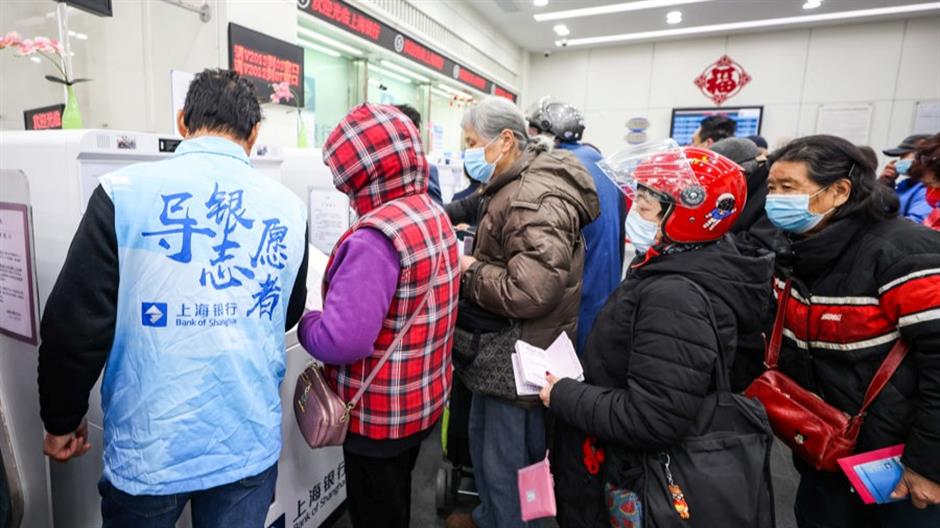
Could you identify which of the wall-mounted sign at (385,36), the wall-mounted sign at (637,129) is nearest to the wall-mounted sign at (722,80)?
the wall-mounted sign at (637,129)

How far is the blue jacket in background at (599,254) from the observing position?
183 centimetres

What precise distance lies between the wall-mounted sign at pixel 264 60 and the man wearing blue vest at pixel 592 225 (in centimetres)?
169

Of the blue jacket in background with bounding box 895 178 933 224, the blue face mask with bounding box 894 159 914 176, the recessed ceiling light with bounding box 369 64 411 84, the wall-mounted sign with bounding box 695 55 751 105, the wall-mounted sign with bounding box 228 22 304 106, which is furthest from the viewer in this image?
the wall-mounted sign with bounding box 695 55 751 105

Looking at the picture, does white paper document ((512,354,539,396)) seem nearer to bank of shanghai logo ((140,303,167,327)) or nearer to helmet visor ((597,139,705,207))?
helmet visor ((597,139,705,207))

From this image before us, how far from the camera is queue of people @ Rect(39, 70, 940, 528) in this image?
34.3 inches

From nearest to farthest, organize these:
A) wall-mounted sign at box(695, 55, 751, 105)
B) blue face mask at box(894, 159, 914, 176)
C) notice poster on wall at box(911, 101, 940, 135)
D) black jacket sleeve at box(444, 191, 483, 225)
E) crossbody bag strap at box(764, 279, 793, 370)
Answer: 1. crossbody bag strap at box(764, 279, 793, 370)
2. black jacket sleeve at box(444, 191, 483, 225)
3. blue face mask at box(894, 159, 914, 176)
4. notice poster on wall at box(911, 101, 940, 135)
5. wall-mounted sign at box(695, 55, 751, 105)

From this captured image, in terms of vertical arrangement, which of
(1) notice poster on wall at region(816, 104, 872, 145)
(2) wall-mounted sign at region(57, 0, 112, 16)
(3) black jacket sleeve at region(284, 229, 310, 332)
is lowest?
(3) black jacket sleeve at region(284, 229, 310, 332)

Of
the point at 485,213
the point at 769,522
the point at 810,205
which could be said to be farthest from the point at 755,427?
the point at 485,213

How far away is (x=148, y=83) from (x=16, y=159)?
1.97m

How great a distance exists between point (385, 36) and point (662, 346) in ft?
14.4

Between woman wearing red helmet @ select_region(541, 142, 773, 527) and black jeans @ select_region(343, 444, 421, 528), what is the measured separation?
44 centimetres

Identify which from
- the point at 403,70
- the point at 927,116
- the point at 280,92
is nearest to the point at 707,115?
the point at 927,116

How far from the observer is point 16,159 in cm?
113

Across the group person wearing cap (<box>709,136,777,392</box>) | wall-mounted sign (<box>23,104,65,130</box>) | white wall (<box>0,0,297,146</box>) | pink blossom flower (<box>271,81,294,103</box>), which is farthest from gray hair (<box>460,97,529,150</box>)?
pink blossom flower (<box>271,81,294,103</box>)
